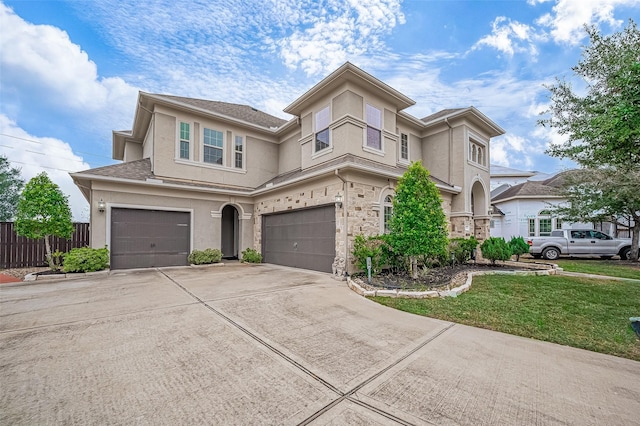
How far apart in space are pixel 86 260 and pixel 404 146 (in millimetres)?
12891

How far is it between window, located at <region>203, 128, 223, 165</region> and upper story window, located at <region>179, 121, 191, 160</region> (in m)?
0.67

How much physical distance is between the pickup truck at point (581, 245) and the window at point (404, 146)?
26.0 ft

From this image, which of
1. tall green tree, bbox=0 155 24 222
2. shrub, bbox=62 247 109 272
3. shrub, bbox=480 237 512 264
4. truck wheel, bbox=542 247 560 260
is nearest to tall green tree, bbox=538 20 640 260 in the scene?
truck wheel, bbox=542 247 560 260

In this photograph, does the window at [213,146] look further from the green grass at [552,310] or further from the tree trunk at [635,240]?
the tree trunk at [635,240]

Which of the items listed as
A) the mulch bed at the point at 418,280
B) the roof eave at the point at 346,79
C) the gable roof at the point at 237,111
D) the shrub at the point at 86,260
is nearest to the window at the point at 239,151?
the gable roof at the point at 237,111

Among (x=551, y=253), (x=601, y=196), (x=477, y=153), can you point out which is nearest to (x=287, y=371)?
(x=477, y=153)

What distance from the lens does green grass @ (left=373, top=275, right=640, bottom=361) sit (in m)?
3.73

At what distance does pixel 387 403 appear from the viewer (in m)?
2.17

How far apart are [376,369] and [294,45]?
11.5 metres

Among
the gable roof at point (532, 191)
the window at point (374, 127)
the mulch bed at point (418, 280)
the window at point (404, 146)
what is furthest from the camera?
the gable roof at point (532, 191)

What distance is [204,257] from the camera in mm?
10406

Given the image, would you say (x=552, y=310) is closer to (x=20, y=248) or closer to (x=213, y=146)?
(x=213, y=146)

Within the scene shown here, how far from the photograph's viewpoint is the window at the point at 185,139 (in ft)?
35.2

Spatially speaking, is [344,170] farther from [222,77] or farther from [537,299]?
[222,77]
